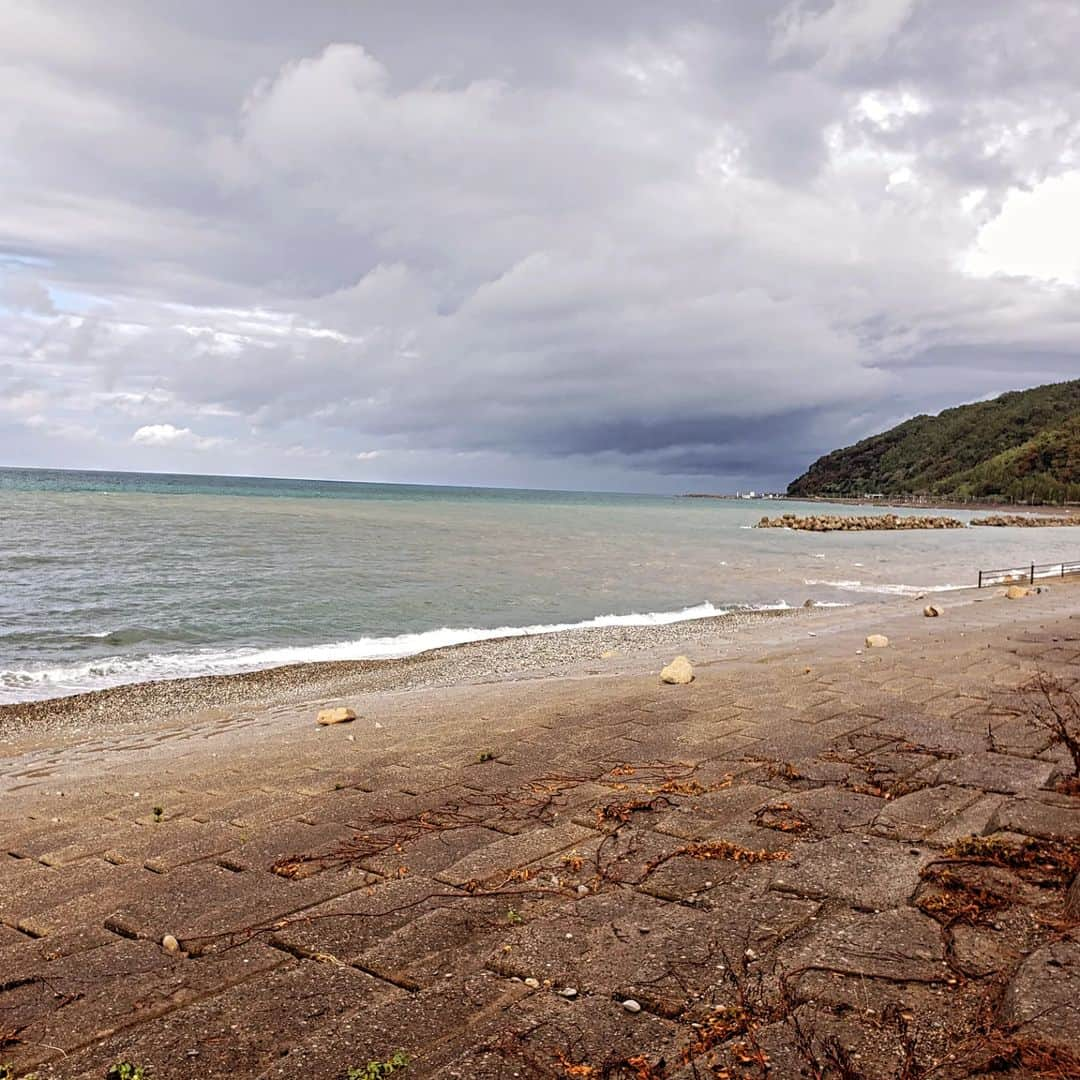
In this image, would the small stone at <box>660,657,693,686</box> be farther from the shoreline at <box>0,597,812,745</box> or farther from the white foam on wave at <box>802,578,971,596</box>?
the white foam on wave at <box>802,578,971,596</box>

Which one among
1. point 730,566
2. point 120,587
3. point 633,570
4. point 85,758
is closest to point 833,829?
point 85,758

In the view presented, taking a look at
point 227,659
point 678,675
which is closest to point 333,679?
point 227,659

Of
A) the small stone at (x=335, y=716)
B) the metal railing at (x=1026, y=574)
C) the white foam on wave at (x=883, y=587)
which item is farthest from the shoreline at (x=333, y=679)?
the metal railing at (x=1026, y=574)

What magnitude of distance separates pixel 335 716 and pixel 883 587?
2837 cm

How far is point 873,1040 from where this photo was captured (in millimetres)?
3148

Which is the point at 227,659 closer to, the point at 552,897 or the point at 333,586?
the point at 333,586

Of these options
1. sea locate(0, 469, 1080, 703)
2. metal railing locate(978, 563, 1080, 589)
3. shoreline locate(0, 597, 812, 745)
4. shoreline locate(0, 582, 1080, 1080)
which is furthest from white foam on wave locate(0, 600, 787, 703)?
metal railing locate(978, 563, 1080, 589)

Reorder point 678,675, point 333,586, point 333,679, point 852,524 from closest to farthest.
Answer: point 678,675, point 333,679, point 333,586, point 852,524

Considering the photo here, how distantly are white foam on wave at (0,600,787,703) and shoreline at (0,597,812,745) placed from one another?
548 mm

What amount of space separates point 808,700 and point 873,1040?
7356 mm

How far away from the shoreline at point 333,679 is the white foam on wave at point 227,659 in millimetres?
548

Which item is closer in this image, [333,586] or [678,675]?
[678,675]

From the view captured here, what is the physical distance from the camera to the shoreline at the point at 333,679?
1324cm

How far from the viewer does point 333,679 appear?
15.8 metres
